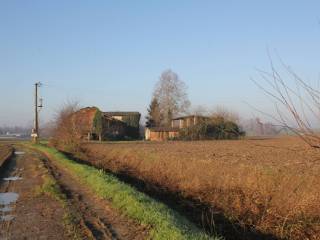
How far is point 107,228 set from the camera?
36.3 ft

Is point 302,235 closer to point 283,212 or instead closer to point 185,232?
point 283,212

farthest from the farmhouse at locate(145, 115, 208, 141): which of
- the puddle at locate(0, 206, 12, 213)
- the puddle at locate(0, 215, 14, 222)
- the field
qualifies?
the puddle at locate(0, 215, 14, 222)

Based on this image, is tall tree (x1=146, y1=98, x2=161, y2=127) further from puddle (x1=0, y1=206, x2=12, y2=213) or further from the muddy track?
puddle (x1=0, y1=206, x2=12, y2=213)

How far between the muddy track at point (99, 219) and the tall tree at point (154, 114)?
80.9m

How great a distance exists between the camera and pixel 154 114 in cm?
9969

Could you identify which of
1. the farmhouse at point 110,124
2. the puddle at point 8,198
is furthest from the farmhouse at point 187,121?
the puddle at point 8,198

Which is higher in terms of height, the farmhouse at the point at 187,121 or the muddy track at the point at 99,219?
the farmhouse at the point at 187,121

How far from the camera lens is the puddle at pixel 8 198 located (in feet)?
50.3

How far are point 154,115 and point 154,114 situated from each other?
21 cm

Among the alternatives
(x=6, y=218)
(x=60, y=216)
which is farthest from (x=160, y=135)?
(x=6, y=218)

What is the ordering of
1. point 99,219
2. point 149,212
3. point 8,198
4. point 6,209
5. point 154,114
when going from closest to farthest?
point 149,212
point 99,219
point 6,209
point 8,198
point 154,114

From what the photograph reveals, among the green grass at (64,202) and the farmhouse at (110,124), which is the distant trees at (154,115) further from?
the green grass at (64,202)

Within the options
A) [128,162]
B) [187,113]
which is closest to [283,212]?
[128,162]

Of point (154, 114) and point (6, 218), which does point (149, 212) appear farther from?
point (154, 114)
